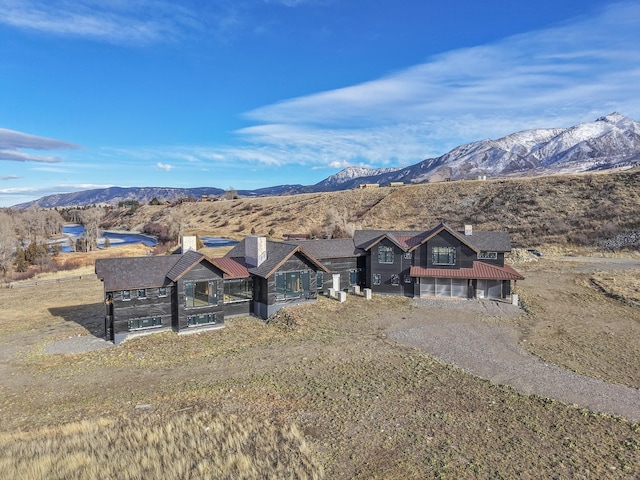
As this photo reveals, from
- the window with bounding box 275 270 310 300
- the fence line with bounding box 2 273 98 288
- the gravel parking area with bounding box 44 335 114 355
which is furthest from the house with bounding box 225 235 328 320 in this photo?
the fence line with bounding box 2 273 98 288

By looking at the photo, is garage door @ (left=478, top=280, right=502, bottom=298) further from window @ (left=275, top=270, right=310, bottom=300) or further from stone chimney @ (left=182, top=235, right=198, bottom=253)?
stone chimney @ (left=182, top=235, right=198, bottom=253)

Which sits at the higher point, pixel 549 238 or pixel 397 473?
pixel 549 238

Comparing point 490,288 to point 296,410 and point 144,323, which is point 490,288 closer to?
point 296,410

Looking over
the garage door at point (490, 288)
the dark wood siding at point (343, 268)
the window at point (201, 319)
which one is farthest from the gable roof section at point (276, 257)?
the garage door at point (490, 288)

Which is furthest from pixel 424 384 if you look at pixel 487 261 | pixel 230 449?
→ pixel 487 261

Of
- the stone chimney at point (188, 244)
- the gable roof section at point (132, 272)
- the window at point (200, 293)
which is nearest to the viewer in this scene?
the gable roof section at point (132, 272)

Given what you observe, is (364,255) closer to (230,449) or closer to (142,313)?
(142,313)

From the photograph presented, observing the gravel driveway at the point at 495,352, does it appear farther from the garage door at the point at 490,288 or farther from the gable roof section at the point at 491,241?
the gable roof section at the point at 491,241
